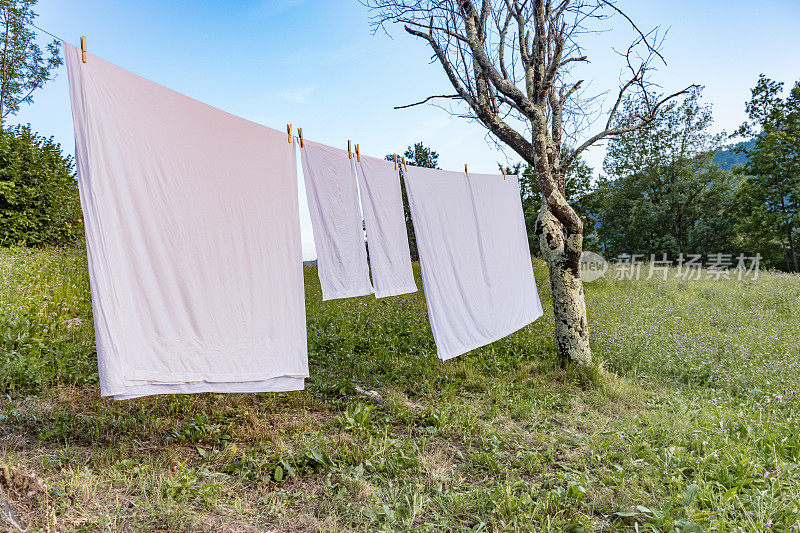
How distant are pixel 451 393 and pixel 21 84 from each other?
19229 millimetres

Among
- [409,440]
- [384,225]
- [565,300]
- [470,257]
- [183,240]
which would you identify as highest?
[384,225]

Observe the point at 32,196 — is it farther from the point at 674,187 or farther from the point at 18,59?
the point at 674,187

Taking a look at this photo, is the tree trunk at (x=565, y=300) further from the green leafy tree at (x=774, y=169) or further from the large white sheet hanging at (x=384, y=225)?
the green leafy tree at (x=774, y=169)

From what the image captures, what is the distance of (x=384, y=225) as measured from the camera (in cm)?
433

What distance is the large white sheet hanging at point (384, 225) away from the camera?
4.19m

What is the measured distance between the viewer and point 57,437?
3381 mm

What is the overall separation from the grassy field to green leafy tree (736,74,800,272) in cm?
1684

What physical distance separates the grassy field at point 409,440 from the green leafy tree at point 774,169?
55.2ft

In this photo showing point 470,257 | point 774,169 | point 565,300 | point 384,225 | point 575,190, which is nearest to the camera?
point 384,225

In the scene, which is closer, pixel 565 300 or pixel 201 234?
pixel 201 234

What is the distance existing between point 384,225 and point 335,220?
0.57 metres

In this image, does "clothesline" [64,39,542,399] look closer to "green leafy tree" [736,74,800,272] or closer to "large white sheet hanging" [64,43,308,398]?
"large white sheet hanging" [64,43,308,398]

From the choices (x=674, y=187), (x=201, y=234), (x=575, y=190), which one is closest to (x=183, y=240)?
(x=201, y=234)

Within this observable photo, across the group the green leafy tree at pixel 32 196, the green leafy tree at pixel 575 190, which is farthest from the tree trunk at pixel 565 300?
the green leafy tree at pixel 575 190
